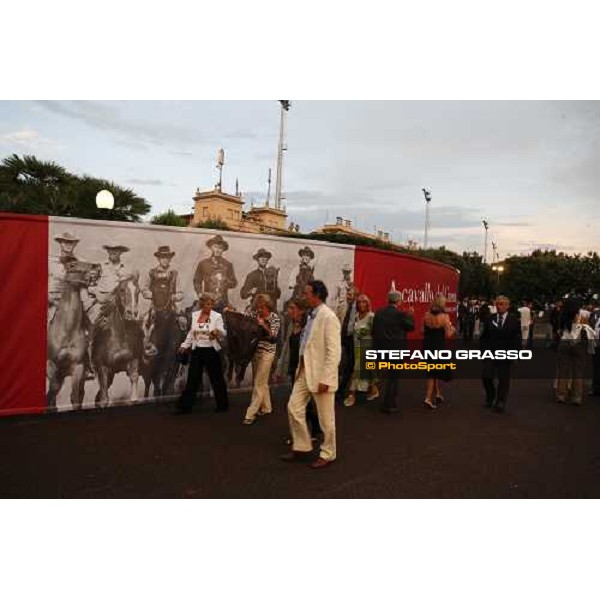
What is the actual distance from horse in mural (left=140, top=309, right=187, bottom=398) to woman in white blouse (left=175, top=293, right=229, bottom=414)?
0.54 meters

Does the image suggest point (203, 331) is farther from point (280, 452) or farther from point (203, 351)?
point (280, 452)

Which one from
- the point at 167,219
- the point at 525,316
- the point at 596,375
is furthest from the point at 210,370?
the point at 167,219

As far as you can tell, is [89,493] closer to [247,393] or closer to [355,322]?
[247,393]

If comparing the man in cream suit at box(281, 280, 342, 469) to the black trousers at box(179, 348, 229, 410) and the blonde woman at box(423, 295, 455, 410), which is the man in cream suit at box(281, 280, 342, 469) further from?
the blonde woman at box(423, 295, 455, 410)

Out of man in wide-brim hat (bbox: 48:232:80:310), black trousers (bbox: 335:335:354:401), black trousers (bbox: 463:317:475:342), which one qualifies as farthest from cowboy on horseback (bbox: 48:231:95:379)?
black trousers (bbox: 463:317:475:342)

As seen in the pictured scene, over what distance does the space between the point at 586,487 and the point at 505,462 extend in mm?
888

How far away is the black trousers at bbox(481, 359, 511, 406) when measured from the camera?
28.0ft

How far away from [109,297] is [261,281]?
266 cm

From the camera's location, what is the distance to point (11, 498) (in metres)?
4.53

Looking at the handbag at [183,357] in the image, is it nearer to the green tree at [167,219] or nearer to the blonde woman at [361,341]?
the blonde woman at [361,341]

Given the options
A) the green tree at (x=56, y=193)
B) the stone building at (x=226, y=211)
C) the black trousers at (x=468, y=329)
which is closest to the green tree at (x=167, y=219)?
the green tree at (x=56, y=193)

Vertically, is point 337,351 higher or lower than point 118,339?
higher

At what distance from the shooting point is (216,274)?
29.3 ft

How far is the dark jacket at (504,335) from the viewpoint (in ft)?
28.3
